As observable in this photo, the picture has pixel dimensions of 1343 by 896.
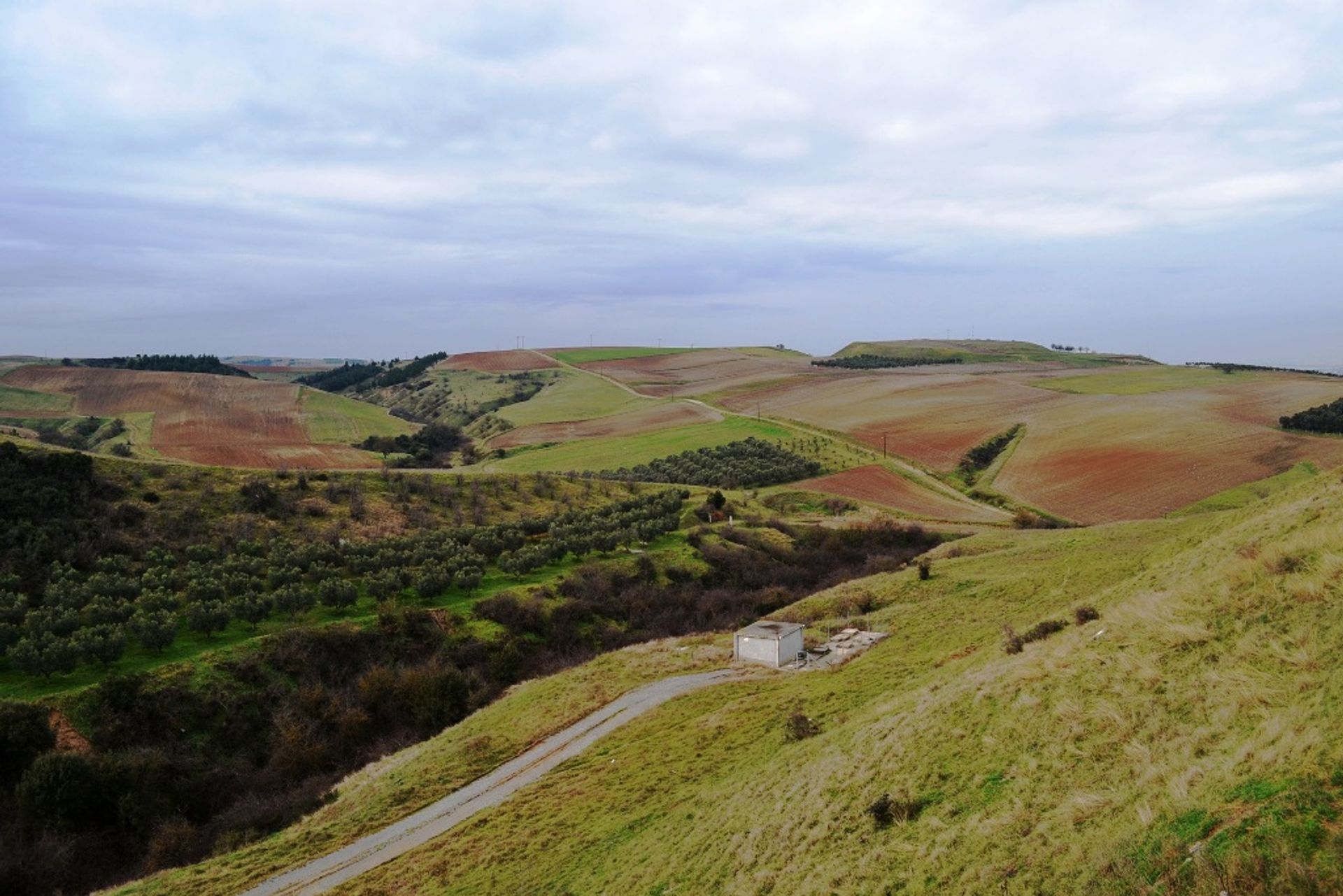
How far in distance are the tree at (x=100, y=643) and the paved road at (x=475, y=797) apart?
1961cm

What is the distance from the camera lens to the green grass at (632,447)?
10106 centimetres

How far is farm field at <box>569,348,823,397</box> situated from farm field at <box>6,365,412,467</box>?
54846 millimetres

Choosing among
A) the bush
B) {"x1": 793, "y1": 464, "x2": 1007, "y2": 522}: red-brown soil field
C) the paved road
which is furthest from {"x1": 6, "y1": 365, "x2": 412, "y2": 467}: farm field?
the bush

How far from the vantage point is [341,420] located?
375 feet

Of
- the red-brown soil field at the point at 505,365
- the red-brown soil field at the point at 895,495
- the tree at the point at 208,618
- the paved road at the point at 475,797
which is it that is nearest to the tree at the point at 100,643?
the tree at the point at 208,618

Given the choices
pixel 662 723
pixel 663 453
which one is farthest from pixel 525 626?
pixel 663 453

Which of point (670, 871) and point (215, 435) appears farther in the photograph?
point (215, 435)

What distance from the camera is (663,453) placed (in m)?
103

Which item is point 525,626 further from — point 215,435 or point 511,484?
point 215,435

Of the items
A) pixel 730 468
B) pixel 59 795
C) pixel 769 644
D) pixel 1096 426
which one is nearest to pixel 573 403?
pixel 730 468

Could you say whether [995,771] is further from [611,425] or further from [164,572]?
[611,425]

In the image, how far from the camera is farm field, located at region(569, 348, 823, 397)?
511ft

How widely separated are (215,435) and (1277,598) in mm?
102239

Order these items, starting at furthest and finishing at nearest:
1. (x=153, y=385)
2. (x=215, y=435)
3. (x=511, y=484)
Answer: (x=153, y=385), (x=215, y=435), (x=511, y=484)
